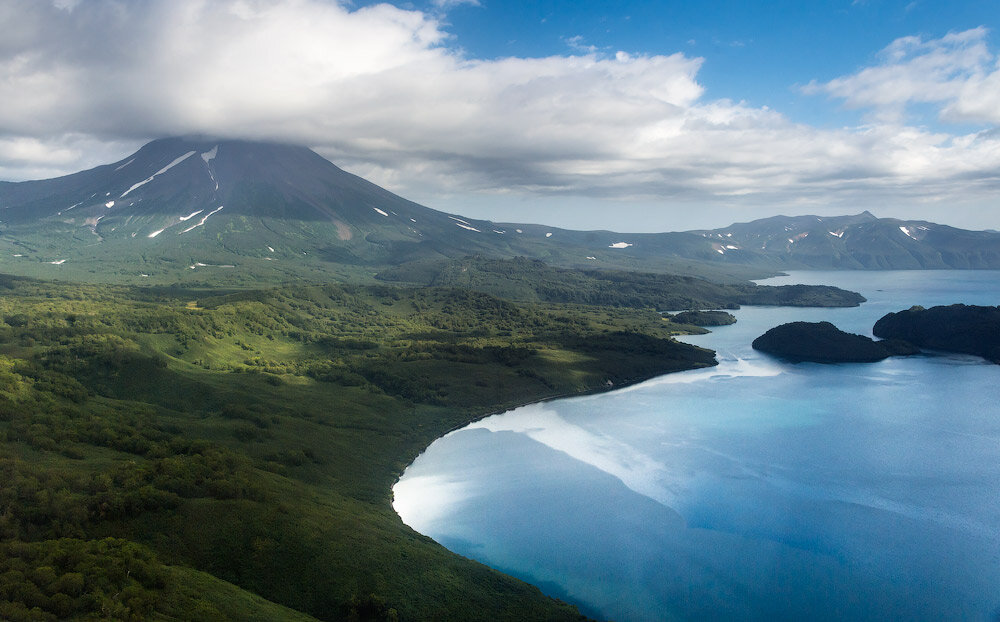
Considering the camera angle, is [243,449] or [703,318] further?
[703,318]

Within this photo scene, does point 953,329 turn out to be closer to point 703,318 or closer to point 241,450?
point 703,318

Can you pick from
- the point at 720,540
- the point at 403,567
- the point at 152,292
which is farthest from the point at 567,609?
the point at 152,292

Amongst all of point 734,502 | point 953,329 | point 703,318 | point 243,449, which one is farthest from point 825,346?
point 243,449

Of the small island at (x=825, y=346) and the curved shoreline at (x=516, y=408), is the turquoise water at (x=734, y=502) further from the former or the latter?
the small island at (x=825, y=346)

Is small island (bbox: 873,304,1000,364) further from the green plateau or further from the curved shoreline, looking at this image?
the green plateau

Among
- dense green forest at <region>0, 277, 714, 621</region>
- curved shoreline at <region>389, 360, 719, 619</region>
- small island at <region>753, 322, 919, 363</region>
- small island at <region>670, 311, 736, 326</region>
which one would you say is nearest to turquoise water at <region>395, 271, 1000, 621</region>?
curved shoreline at <region>389, 360, 719, 619</region>
